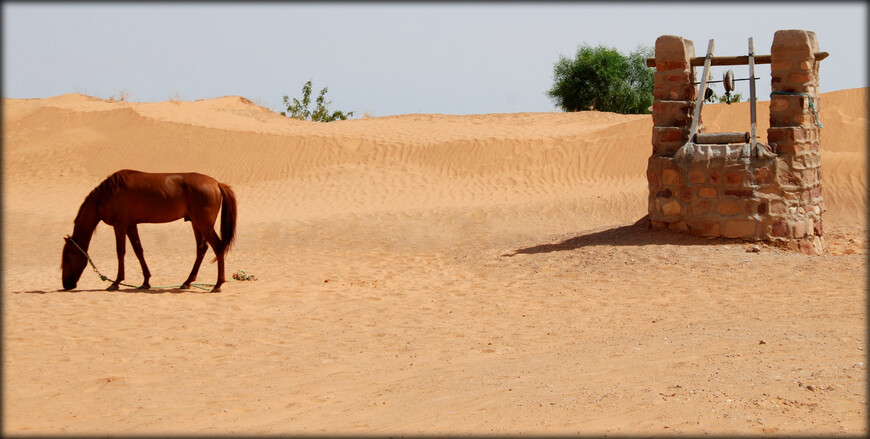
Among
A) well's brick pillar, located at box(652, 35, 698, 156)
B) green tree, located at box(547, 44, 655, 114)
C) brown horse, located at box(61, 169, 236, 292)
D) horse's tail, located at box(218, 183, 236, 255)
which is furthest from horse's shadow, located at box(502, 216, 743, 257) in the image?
green tree, located at box(547, 44, 655, 114)

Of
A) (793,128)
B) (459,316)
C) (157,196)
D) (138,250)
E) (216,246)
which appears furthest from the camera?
(793,128)

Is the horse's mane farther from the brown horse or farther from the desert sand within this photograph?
the desert sand

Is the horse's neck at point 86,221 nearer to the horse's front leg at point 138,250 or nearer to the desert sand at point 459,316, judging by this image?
the horse's front leg at point 138,250

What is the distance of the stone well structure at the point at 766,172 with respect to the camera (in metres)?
12.4

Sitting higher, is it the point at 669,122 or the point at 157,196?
the point at 669,122

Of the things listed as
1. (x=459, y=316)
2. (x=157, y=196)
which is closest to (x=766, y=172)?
(x=459, y=316)

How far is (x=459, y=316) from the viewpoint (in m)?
10.1

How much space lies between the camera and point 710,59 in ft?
43.9

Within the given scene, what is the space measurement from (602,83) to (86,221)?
30637 mm

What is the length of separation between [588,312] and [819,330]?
2698 millimetres

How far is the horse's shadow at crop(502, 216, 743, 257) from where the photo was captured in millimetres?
12865

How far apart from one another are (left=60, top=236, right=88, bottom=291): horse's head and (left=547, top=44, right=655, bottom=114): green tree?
29.1m

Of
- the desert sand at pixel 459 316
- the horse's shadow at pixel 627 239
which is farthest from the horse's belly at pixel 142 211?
the horse's shadow at pixel 627 239

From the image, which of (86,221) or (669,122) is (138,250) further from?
(669,122)
